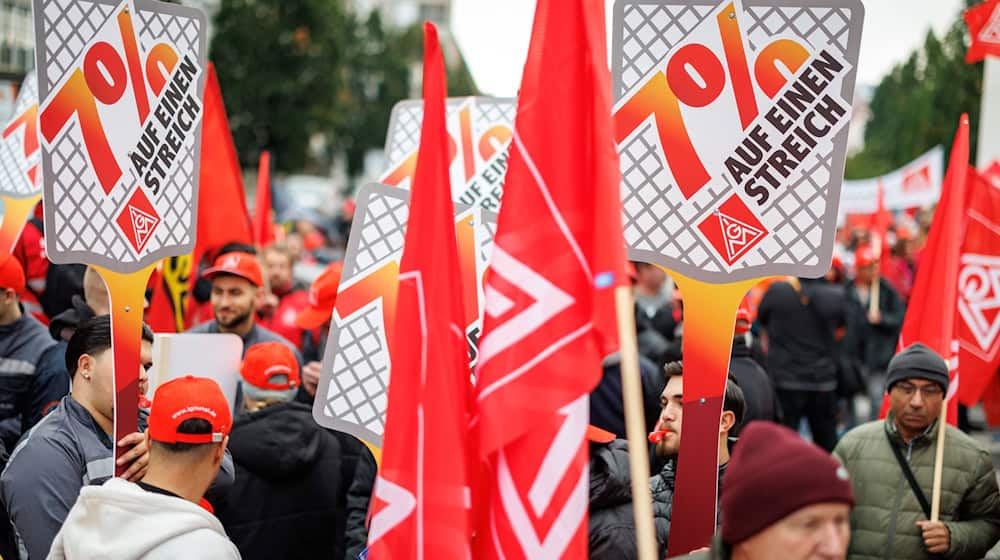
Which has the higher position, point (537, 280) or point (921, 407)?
point (537, 280)

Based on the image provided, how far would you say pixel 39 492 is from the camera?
4125 mm

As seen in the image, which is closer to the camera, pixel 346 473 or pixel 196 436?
pixel 196 436

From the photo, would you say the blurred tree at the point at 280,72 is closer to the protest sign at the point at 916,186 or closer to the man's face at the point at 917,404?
the protest sign at the point at 916,186

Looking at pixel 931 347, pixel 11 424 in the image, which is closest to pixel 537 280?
pixel 931 347

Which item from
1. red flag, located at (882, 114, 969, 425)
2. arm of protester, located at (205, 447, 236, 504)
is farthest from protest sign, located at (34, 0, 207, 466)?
red flag, located at (882, 114, 969, 425)

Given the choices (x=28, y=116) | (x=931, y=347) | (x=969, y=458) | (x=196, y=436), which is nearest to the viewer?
→ (x=196, y=436)

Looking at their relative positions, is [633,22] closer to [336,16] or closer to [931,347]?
[931,347]

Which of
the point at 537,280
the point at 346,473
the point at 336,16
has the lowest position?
the point at 346,473

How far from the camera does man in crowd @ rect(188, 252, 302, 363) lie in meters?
6.96

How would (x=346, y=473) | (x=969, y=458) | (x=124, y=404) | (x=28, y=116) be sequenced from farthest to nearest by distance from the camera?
(x=28, y=116)
(x=346, y=473)
(x=969, y=458)
(x=124, y=404)

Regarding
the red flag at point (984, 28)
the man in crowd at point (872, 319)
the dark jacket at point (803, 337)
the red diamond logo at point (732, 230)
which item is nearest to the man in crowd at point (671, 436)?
the red diamond logo at point (732, 230)

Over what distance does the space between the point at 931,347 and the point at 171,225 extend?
11.3ft

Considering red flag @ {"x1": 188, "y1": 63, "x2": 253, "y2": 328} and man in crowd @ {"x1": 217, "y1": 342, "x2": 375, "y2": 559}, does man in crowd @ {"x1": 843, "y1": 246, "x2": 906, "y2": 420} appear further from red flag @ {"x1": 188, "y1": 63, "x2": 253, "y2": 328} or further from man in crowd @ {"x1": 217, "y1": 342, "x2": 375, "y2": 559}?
man in crowd @ {"x1": 217, "y1": 342, "x2": 375, "y2": 559}

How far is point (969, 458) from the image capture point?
5.02 metres
